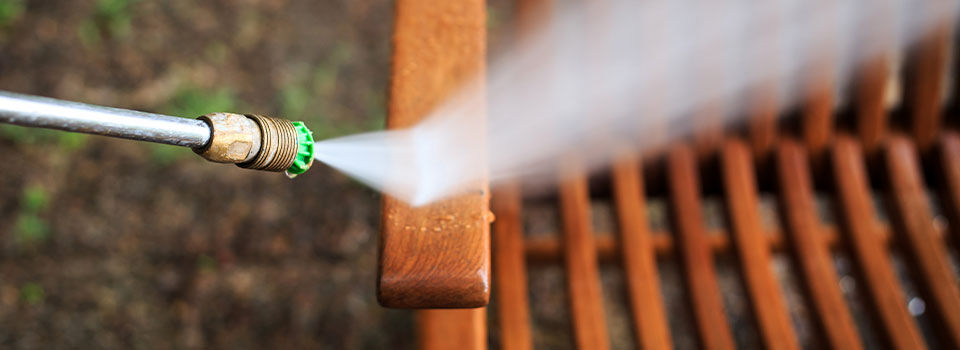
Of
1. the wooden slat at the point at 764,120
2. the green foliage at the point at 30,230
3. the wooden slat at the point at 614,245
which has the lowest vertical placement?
the wooden slat at the point at 614,245

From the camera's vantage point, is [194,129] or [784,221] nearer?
[194,129]

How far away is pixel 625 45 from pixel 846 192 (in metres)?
0.36

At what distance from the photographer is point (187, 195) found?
61.5 inches

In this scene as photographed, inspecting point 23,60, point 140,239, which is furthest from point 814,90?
point 23,60

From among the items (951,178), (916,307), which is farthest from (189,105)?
(916,307)

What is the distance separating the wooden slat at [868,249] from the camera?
0.81 metres

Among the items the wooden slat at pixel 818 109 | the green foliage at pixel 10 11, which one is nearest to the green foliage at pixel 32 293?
the green foliage at pixel 10 11

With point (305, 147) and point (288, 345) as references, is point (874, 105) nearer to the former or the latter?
point (305, 147)

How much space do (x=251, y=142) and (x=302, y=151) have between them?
0.06 meters

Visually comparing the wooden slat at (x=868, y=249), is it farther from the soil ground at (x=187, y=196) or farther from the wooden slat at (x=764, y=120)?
the soil ground at (x=187, y=196)

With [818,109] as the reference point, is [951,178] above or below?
below

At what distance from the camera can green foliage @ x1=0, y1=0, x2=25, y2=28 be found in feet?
5.44

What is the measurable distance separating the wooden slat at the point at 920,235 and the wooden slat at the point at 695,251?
0.82 ft

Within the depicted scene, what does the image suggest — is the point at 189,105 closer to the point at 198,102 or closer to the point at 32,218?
the point at 198,102
